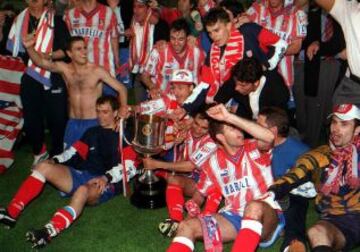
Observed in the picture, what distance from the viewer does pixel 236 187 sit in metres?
3.76

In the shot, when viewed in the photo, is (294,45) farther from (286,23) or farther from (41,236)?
(41,236)

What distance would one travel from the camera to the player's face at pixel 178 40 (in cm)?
541

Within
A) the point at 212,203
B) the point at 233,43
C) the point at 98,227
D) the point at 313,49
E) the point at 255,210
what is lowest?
the point at 98,227

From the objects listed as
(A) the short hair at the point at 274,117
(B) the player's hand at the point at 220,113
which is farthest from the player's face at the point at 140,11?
(B) the player's hand at the point at 220,113

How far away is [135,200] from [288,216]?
1.51m

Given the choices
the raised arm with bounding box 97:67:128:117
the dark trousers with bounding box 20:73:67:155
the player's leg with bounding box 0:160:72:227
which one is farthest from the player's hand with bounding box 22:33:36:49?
the player's leg with bounding box 0:160:72:227

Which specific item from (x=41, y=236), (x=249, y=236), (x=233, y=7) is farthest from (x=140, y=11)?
(x=249, y=236)

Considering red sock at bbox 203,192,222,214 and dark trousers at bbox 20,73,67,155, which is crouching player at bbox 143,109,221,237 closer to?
red sock at bbox 203,192,222,214

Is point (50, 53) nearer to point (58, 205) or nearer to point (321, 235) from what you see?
point (58, 205)

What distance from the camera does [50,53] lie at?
537 centimetres

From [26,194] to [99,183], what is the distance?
2.16 feet

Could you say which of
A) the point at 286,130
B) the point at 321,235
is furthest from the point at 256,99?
the point at 321,235

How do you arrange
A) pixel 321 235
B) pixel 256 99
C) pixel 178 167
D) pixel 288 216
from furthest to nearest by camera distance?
pixel 178 167
pixel 256 99
pixel 288 216
pixel 321 235

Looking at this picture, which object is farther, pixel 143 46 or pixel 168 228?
pixel 143 46
